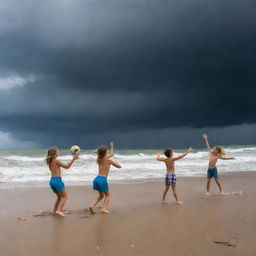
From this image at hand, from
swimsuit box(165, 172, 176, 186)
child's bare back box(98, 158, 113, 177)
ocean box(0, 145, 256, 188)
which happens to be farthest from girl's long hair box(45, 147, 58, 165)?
swimsuit box(165, 172, 176, 186)

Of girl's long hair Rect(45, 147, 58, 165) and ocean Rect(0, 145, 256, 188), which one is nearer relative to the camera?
girl's long hair Rect(45, 147, 58, 165)

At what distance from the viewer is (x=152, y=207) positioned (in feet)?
24.5

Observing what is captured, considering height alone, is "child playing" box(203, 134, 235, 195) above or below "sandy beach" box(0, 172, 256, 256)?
above

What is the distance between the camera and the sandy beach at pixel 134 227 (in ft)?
14.4

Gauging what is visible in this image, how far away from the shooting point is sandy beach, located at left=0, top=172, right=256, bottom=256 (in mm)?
4391

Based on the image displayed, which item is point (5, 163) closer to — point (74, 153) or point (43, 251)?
point (74, 153)

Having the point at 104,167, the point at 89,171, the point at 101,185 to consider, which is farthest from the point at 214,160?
the point at 89,171

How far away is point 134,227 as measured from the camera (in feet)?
18.1

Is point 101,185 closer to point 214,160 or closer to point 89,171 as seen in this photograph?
point 214,160

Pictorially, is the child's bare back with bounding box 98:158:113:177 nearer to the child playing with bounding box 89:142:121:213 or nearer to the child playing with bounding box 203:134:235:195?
the child playing with bounding box 89:142:121:213

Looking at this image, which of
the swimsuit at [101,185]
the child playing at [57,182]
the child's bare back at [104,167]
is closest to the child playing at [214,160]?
the child's bare back at [104,167]

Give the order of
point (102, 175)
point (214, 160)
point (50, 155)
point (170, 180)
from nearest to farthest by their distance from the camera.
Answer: point (50, 155)
point (102, 175)
point (170, 180)
point (214, 160)

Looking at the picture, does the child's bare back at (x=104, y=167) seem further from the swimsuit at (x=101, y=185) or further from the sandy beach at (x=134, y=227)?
the sandy beach at (x=134, y=227)

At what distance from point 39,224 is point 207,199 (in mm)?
4677
